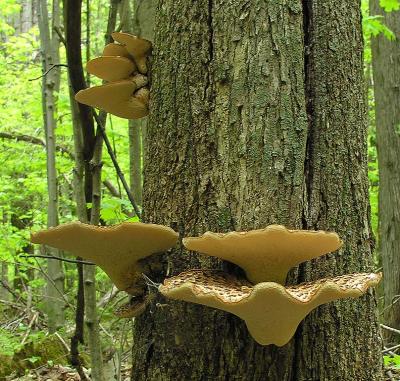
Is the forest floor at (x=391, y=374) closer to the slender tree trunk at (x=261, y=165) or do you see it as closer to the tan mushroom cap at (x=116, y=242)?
the slender tree trunk at (x=261, y=165)

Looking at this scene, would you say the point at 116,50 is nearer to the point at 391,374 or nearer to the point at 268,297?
the point at 268,297

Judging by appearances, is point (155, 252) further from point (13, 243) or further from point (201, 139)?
point (13, 243)

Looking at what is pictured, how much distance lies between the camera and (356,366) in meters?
2.12

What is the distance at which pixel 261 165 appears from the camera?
212 centimetres

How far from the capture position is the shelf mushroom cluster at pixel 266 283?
155cm

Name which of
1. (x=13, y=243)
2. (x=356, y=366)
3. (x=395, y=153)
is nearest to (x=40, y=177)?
(x=13, y=243)

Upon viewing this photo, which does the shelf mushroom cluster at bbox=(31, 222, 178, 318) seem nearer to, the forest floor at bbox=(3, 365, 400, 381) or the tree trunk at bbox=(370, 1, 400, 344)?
the forest floor at bbox=(3, 365, 400, 381)

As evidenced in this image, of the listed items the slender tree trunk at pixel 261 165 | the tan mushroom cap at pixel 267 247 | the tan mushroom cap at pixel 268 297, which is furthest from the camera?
the slender tree trunk at pixel 261 165

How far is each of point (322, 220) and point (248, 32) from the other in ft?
2.90

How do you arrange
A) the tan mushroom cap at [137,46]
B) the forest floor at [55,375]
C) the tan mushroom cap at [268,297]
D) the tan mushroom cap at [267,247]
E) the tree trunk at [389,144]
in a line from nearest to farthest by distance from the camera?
the tan mushroom cap at [268,297], the tan mushroom cap at [267,247], the tan mushroom cap at [137,46], the forest floor at [55,375], the tree trunk at [389,144]

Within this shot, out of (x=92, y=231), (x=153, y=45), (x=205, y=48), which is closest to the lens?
(x=92, y=231)

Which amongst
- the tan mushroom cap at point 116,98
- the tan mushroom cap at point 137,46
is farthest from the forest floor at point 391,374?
the tan mushroom cap at point 137,46

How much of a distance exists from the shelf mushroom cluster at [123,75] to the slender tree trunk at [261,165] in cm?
29

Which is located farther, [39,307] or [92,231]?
[39,307]
